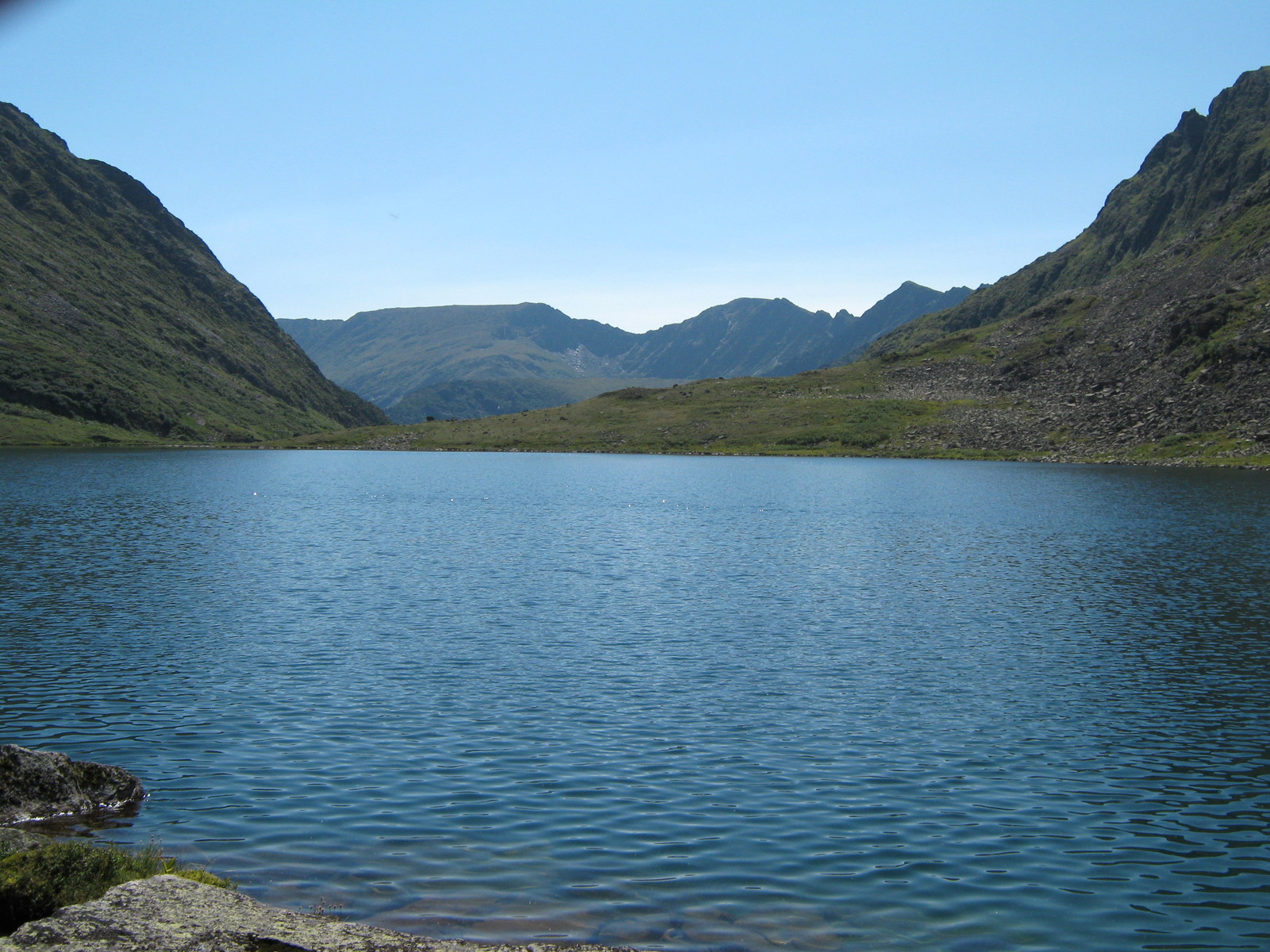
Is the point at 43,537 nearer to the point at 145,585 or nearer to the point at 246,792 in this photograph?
the point at 145,585

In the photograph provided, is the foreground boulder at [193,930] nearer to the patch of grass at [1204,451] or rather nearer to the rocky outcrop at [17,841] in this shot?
the rocky outcrop at [17,841]

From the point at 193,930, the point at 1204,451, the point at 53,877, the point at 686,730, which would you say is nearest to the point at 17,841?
the point at 53,877

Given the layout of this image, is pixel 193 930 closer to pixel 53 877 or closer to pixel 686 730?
pixel 53 877

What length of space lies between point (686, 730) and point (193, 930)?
1692cm

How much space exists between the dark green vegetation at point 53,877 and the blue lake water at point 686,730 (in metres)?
3.04

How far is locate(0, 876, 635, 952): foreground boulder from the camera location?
13.2 m

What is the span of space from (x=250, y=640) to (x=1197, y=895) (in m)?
34.1

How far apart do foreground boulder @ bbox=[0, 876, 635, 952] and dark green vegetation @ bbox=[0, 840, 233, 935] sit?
2.34ft

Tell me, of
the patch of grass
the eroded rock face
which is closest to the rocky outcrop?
the eroded rock face

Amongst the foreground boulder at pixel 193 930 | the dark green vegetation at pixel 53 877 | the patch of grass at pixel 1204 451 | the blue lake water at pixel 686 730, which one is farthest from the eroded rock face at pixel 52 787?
the patch of grass at pixel 1204 451

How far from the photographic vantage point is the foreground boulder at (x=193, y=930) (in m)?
13.2

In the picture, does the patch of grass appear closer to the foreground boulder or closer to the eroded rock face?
the eroded rock face

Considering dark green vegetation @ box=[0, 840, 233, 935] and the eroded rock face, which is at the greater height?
dark green vegetation @ box=[0, 840, 233, 935]

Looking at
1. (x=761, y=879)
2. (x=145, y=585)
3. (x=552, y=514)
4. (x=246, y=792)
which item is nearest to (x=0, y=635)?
(x=145, y=585)
